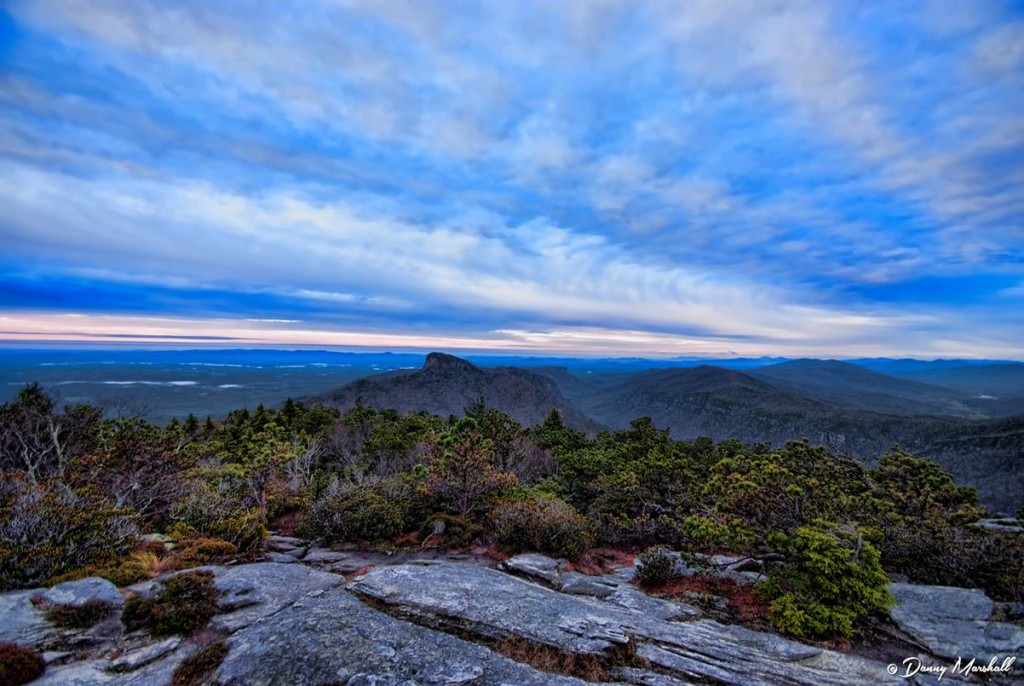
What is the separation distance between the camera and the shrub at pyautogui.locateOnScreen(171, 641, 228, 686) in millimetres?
7410

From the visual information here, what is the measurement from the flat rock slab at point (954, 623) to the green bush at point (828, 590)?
789 mm

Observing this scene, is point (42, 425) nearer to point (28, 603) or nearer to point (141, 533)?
point (141, 533)

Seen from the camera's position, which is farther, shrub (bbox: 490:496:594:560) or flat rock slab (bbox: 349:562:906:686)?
shrub (bbox: 490:496:594:560)

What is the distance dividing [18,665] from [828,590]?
16.6 m

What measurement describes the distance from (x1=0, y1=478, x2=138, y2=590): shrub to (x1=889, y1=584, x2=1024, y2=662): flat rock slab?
68.1 feet

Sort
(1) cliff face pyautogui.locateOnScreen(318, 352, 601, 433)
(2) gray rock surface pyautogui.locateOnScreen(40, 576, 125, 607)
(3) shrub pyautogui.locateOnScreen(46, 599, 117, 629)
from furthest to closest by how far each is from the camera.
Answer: (1) cliff face pyautogui.locateOnScreen(318, 352, 601, 433) < (2) gray rock surface pyautogui.locateOnScreen(40, 576, 125, 607) < (3) shrub pyautogui.locateOnScreen(46, 599, 117, 629)

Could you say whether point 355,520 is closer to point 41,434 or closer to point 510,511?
point 510,511

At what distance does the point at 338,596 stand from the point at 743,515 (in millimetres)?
13295

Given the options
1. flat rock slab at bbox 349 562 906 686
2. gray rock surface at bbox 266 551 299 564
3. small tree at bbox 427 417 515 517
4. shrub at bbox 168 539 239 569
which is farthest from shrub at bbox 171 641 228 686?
small tree at bbox 427 417 515 517

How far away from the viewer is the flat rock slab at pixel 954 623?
9.56 m

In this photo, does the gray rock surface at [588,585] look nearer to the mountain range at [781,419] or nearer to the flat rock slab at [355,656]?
the flat rock slab at [355,656]

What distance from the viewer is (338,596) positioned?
1032cm

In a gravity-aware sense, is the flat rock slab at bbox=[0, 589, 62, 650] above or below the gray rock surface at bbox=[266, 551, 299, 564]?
above

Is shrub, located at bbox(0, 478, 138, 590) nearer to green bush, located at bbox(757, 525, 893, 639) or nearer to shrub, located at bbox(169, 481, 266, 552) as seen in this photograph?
shrub, located at bbox(169, 481, 266, 552)
